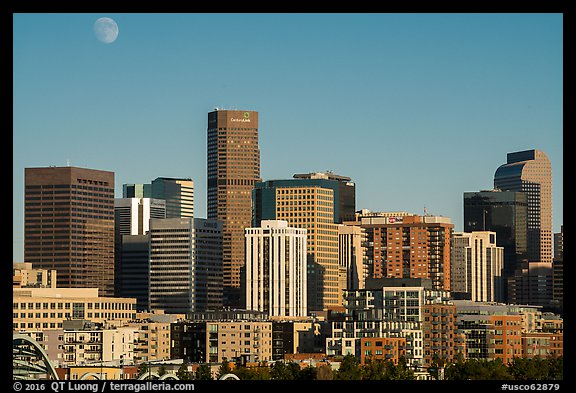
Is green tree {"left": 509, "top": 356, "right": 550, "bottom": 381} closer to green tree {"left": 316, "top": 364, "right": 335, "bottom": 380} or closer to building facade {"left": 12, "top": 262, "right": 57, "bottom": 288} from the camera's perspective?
green tree {"left": 316, "top": 364, "right": 335, "bottom": 380}

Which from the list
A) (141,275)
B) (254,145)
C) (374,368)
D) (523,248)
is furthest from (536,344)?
(254,145)

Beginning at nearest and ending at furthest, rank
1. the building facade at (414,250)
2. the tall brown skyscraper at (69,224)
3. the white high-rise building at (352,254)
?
the tall brown skyscraper at (69,224), the building facade at (414,250), the white high-rise building at (352,254)

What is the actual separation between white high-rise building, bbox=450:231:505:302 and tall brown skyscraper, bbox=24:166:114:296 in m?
35.7

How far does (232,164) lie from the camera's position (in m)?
166

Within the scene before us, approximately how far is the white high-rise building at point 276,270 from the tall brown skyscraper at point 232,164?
2443cm

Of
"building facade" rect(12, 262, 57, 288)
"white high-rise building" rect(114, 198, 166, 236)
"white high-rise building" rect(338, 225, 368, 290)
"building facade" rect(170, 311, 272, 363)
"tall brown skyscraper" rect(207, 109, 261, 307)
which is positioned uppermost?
"tall brown skyscraper" rect(207, 109, 261, 307)

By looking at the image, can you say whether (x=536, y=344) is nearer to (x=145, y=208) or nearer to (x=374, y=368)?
(x=374, y=368)

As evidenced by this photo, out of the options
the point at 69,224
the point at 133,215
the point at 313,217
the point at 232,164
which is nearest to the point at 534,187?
the point at 232,164

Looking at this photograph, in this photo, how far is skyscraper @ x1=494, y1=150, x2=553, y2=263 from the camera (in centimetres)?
15862

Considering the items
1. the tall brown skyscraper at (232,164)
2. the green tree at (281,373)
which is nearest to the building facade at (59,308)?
the green tree at (281,373)

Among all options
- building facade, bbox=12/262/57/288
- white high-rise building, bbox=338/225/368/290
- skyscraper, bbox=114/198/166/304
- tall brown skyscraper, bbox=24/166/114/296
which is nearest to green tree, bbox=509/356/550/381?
building facade, bbox=12/262/57/288

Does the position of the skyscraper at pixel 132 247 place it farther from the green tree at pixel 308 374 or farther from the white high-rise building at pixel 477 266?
the green tree at pixel 308 374

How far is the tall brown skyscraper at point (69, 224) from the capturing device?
12875 centimetres

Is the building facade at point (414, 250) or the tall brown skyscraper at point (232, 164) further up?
the tall brown skyscraper at point (232, 164)
